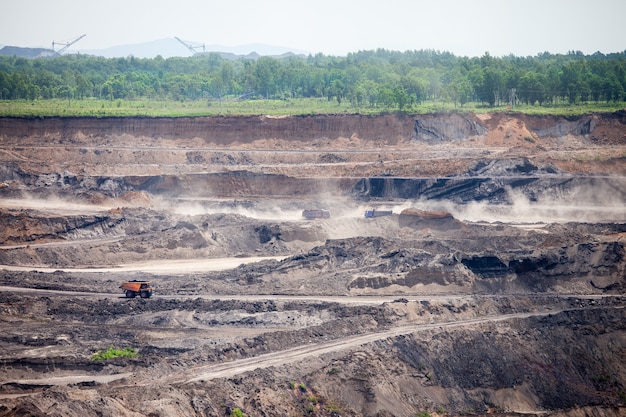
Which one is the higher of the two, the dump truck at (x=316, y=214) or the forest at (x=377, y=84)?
the forest at (x=377, y=84)

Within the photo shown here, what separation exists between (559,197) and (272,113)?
39561mm

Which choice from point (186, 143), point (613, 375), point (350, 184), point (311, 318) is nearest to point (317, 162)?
point (350, 184)

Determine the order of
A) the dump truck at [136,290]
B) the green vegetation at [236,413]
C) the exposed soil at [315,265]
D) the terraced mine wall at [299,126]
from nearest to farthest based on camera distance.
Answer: the green vegetation at [236,413] < the exposed soil at [315,265] < the dump truck at [136,290] < the terraced mine wall at [299,126]

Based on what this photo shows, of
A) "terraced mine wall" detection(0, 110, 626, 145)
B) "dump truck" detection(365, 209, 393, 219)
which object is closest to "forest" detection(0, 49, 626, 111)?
"terraced mine wall" detection(0, 110, 626, 145)

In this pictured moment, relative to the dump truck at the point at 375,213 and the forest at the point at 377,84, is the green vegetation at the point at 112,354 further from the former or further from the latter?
the forest at the point at 377,84

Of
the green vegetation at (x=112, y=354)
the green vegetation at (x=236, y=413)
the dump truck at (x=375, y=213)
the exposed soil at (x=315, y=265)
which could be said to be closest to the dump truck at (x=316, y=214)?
the exposed soil at (x=315, y=265)

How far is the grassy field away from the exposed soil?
4202 mm

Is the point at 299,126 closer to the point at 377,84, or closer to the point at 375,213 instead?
the point at 375,213

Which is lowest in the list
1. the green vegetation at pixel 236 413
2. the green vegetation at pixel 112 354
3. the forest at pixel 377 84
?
the green vegetation at pixel 112 354

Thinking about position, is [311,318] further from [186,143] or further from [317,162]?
[186,143]

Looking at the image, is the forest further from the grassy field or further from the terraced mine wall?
the terraced mine wall

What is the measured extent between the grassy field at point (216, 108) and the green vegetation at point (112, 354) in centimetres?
6623

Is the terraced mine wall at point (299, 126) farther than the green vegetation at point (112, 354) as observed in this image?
Yes

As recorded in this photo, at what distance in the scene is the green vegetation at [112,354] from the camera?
1684 inches
